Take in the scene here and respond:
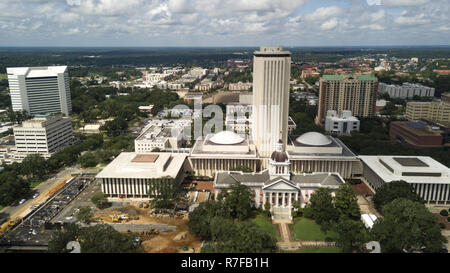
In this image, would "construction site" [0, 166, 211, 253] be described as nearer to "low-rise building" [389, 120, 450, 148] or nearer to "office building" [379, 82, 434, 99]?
"low-rise building" [389, 120, 450, 148]

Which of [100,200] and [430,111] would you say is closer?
[100,200]

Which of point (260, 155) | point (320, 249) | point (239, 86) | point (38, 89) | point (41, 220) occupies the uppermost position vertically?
point (38, 89)

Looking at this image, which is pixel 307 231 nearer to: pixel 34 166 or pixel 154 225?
pixel 154 225

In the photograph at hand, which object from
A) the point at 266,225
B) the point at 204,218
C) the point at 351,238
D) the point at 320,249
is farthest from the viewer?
the point at 266,225

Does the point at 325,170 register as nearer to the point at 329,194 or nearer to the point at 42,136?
the point at 329,194

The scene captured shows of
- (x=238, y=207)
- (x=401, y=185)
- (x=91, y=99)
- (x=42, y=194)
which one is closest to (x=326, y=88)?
(x=401, y=185)

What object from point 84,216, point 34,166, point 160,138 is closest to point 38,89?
point 34,166

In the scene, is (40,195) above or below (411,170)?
below
